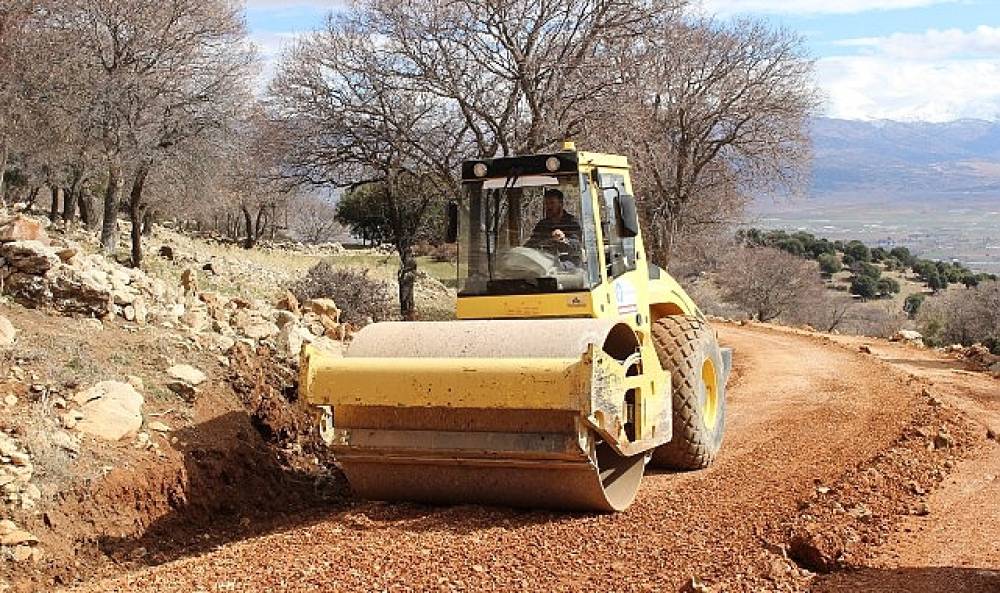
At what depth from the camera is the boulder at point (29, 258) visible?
1251cm

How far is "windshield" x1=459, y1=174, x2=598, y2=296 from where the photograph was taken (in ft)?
31.3

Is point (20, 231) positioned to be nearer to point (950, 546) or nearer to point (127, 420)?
point (127, 420)

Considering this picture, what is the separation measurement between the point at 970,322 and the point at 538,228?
27269 mm

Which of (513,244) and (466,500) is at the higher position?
(513,244)

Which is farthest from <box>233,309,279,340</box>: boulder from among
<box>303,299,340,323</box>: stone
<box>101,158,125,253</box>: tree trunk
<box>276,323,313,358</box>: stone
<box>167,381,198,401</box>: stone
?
<box>101,158,125,253</box>: tree trunk

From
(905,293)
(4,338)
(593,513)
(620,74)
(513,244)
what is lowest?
(905,293)

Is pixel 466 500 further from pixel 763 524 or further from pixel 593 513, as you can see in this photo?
pixel 763 524

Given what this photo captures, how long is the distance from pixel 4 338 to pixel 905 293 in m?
57.0

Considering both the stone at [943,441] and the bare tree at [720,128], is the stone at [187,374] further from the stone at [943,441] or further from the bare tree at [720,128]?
the bare tree at [720,128]

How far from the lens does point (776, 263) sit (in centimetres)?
4947

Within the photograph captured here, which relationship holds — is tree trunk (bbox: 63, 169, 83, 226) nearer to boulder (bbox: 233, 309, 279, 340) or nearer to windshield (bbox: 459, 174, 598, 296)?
boulder (bbox: 233, 309, 279, 340)

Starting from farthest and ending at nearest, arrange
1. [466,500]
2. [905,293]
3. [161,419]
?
[905,293] < [161,419] < [466,500]

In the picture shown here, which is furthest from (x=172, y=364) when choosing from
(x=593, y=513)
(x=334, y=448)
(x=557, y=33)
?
(x=557, y=33)

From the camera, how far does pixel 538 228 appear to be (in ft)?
32.2
